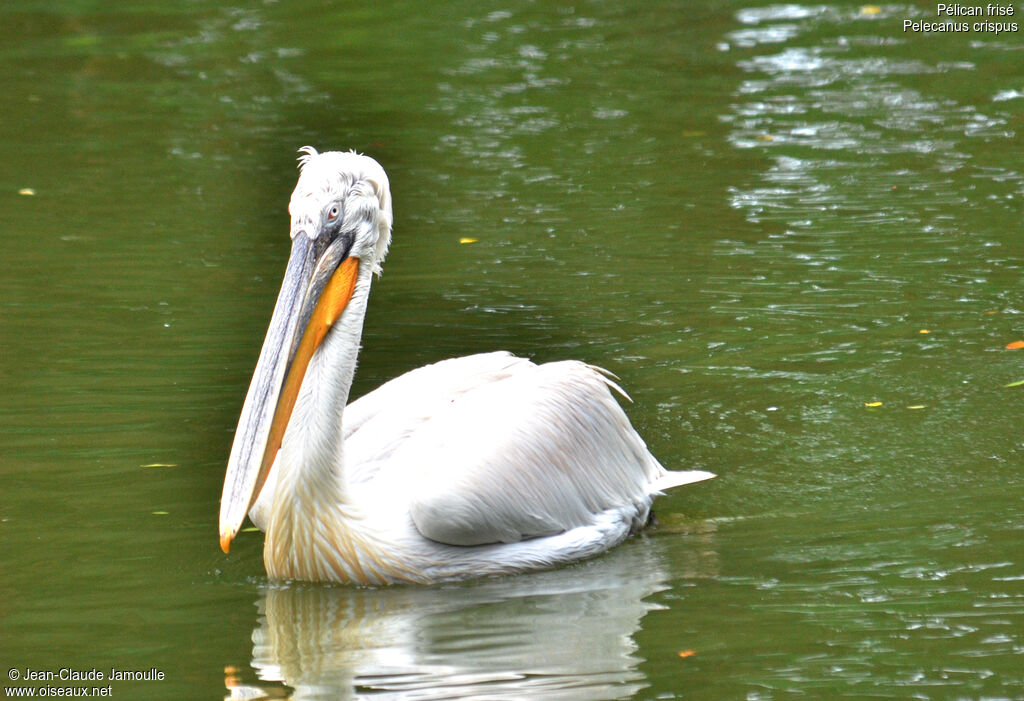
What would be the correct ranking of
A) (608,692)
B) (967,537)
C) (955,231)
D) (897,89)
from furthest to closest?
(897,89) < (955,231) < (967,537) < (608,692)

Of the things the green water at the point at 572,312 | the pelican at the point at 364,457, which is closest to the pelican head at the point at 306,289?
the pelican at the point at 364,457

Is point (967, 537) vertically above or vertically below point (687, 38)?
below

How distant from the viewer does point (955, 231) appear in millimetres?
7617

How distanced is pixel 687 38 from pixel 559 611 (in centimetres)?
771

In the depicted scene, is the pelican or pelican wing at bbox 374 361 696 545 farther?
pelican wing at bbox 374 361 696 545

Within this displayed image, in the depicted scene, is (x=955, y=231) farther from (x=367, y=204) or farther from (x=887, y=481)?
(x=367, y=204)

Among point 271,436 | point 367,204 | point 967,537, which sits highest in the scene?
point 367,204

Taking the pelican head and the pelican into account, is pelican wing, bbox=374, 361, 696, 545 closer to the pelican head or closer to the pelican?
the pelican

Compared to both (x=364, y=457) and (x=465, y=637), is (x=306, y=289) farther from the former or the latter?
(x=465, y=637)

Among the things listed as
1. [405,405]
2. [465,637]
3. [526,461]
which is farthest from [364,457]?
[465,637]

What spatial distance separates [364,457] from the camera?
4.83m

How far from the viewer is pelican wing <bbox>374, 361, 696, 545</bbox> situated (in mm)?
4551

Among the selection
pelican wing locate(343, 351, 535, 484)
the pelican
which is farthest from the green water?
pelican wing locate(343, 351, 535, 484)

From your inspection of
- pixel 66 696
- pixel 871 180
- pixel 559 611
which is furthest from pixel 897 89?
pixel 66 696
